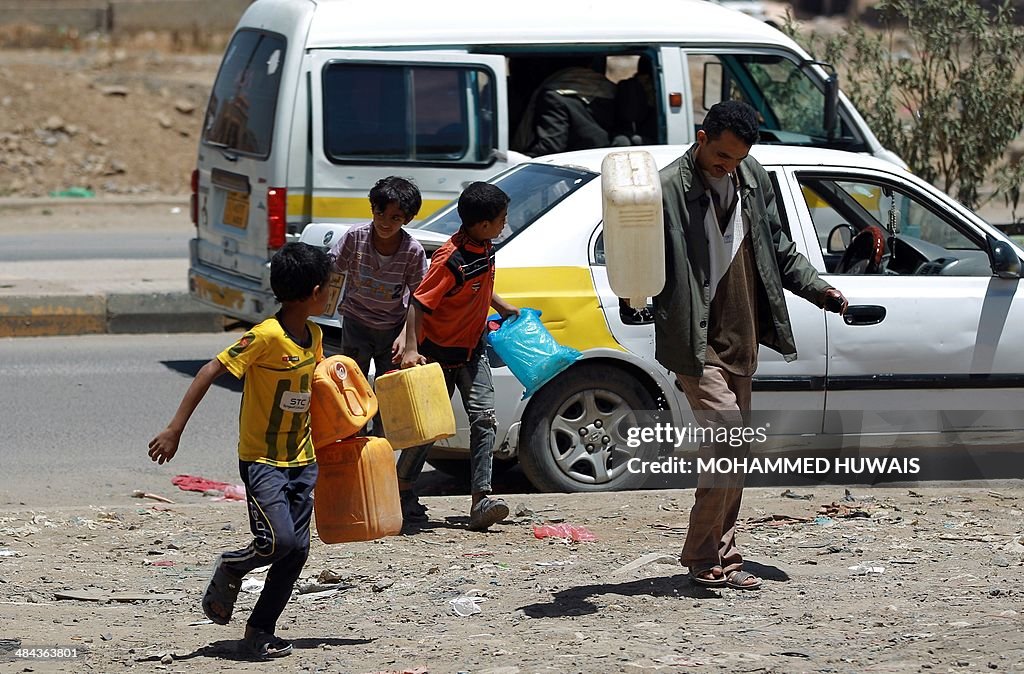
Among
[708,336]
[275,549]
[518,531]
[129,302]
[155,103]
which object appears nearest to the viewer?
[275,549]

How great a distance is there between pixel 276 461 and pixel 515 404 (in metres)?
2.35

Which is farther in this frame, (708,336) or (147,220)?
(147,220)

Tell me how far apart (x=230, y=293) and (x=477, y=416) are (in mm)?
3864

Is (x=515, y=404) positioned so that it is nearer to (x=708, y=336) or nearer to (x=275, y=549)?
(x=708, y=336)

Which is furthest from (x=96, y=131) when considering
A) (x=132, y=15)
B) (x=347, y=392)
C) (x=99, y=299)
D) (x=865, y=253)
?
(x=347, y=392)

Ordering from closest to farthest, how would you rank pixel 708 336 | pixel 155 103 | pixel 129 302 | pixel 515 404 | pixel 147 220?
pixel 708 336
pixel 515 404
pixel 129 302
pixel 147 220
pixel 155 103

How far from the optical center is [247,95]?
32.5 ft

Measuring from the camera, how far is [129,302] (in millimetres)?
11945

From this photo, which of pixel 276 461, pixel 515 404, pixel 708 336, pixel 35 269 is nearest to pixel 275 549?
pixel 276 461

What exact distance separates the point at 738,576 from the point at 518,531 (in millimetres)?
1260

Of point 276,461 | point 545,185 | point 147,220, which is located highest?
point 545,185

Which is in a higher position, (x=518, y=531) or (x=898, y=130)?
(x=898, y=130)

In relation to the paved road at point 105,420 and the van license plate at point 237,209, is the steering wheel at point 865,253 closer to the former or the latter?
the paved road at point 105,420

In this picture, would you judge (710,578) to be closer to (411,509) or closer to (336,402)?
(336,402)
